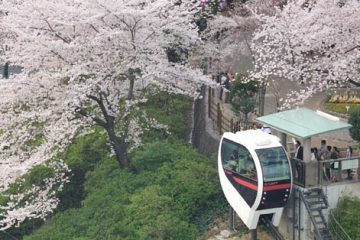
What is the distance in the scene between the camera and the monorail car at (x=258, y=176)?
14602 millimetres

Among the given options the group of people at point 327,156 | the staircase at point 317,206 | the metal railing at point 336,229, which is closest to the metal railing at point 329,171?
the group of people at point 327,156

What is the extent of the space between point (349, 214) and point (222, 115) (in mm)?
9015

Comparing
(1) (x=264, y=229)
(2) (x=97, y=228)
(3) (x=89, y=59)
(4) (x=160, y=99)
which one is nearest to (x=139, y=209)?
(2) (x=97, y=228)

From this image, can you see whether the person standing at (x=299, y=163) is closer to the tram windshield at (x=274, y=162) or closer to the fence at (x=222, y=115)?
the tram windshield at (x=274, y=162)

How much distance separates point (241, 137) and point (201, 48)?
1099 cm

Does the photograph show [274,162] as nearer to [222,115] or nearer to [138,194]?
[138,194]

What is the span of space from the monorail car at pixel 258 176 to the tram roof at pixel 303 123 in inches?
23.6

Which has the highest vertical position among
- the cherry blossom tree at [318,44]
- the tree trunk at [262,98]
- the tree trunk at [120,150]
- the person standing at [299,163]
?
the cherry blossom tree at [318,44]

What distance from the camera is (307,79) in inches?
768

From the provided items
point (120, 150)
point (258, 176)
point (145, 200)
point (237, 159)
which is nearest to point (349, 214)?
point (258, 176)

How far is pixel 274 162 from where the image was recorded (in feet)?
48.4

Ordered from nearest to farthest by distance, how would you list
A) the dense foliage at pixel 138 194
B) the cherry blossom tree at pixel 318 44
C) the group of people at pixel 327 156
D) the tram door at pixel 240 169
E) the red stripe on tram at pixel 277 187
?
the red stripe on tram at pixel 277 187 < the tram door at pixel 240 169 < the group of people at pixel 327 156 < the dense foliage at pixel 138 194 < the cherry blossom tree at pixel 318 44

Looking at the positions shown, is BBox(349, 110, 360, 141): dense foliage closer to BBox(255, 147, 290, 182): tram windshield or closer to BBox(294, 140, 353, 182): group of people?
BBox(294, 140, 353, 182): group of people

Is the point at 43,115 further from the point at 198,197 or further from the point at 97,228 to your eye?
the point at 198,197
